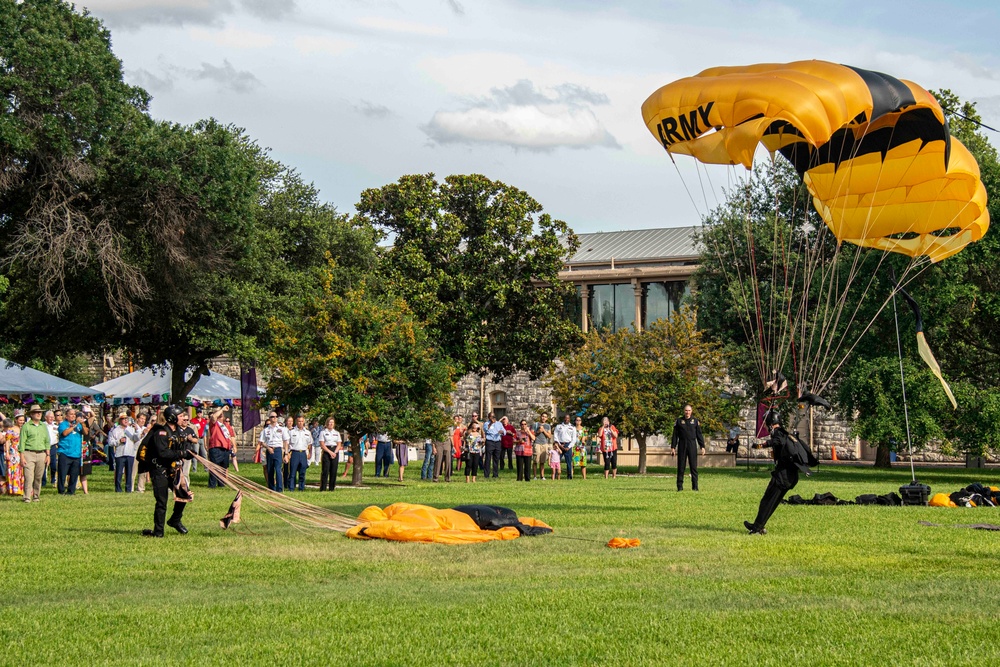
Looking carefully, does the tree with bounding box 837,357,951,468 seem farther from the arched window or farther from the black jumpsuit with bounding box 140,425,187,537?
the arched window

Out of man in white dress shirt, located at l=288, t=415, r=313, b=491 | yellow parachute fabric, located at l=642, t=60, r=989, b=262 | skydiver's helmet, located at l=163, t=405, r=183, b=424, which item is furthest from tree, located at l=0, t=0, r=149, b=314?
yellow parachute fabric, located at l=642, t=60, r=989, b=262

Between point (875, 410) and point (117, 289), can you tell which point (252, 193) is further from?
point (875, 410)

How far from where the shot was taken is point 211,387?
4256 centimetres

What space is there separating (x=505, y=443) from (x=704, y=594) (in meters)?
23.4

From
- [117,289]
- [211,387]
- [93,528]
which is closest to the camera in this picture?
[93,528]

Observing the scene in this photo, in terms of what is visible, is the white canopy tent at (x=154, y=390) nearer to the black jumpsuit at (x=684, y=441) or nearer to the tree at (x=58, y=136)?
the tree at (x=58, y=136)

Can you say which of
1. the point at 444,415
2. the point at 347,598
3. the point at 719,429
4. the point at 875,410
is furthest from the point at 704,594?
the point at 719,429

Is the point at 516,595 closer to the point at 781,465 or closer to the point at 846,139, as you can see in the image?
the point at 781,465

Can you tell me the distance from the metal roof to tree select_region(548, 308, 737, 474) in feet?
43.8

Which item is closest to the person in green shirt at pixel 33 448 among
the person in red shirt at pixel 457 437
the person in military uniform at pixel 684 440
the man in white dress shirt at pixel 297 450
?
the man in white dress shirt at pixel 297 450

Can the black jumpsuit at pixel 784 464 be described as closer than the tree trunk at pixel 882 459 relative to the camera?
Yes

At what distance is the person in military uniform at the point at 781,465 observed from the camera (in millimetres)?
14914

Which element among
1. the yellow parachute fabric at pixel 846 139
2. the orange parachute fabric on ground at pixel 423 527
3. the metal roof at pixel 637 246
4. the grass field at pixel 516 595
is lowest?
the grass field at pixel 516 595

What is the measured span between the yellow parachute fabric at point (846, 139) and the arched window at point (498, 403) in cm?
3346
